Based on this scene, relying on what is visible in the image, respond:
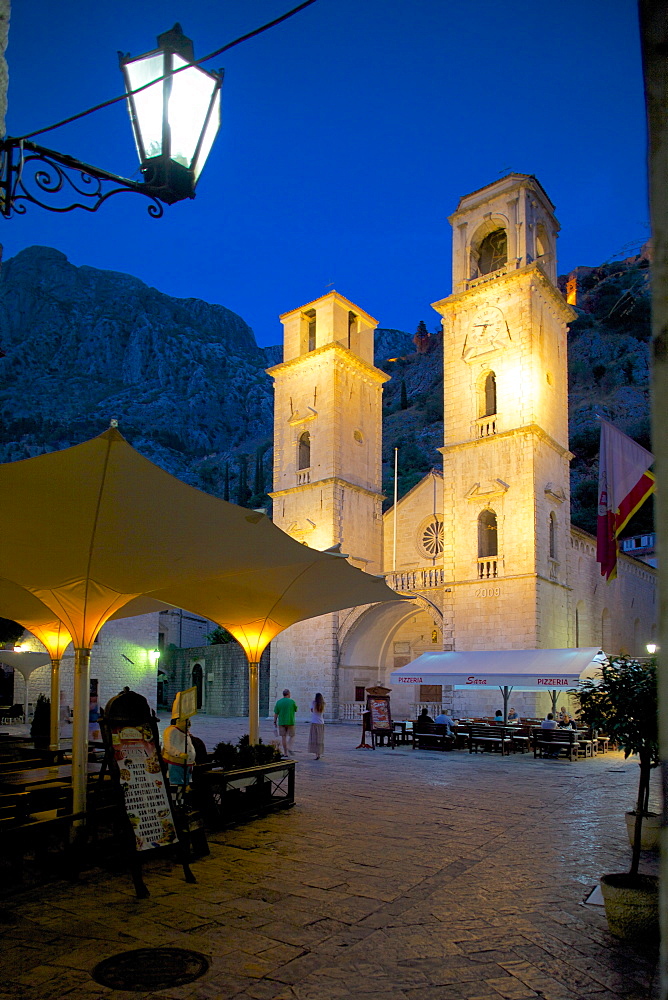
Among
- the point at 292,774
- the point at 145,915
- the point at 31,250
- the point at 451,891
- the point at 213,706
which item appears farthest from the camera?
the point at 31,250

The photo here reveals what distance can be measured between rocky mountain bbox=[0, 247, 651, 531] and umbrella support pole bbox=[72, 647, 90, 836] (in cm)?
5247

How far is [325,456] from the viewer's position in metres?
29.5

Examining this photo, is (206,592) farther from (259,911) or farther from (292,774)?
(259,911)

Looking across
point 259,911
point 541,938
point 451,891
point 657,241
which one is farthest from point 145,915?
point 657,241

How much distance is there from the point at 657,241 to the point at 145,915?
5.79 metres

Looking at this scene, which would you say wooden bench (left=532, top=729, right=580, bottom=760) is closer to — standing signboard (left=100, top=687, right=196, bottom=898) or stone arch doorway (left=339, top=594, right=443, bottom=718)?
stone arch doorway (left=339, top=594, right=443, bottom=718)

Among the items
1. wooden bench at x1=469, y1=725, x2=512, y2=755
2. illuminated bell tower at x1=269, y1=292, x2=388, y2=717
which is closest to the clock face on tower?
illuminated bell tower at x1=269, y1=292, x2=388, y2=717

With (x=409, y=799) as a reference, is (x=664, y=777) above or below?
above

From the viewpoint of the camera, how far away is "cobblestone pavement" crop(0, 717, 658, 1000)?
419 cm

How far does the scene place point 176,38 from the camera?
4348 mm

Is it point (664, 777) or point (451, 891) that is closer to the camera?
point (664, 777)

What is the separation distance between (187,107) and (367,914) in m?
5.84

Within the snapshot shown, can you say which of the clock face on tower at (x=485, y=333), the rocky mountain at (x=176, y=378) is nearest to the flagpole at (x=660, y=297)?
the clock face on tower at (x=485, y=333)

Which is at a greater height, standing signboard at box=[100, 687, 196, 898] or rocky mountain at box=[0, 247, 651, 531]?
rocky mountain at box=[0, 247, 651, 531]
